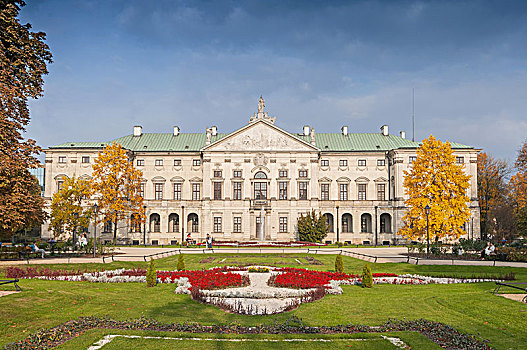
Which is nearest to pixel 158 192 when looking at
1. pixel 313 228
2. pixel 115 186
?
pixel 115 186

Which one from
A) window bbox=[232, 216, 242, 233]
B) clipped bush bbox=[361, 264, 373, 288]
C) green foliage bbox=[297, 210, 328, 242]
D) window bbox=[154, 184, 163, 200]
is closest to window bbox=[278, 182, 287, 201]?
green foliage bbox=[297, 210, 328, 242]

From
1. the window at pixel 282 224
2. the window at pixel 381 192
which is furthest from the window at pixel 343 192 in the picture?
the window at pixel 282 224

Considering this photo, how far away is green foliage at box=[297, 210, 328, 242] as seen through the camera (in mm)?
55750

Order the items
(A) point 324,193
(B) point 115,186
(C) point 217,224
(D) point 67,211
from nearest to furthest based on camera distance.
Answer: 1. (D) point 67,211
2. (B) point 115,186
3. (C) point 217,224
4. (A) point 324,193

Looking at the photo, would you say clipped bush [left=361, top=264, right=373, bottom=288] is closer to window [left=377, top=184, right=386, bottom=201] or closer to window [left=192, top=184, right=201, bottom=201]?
window [left=377, top=184, right=386, bottom=201]

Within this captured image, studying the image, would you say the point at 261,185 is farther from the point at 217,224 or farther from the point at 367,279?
the point at 367,279

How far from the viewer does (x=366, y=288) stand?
1973 cm

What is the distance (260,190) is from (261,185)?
2.54 feet

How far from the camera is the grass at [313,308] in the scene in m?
12.4

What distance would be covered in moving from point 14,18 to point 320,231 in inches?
1649

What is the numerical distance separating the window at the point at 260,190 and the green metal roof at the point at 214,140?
1080 cm

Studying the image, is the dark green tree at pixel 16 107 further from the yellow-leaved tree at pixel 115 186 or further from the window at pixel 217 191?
the window at pixel 217 191

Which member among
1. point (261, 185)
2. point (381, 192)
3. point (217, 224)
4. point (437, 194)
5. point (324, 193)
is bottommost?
point (217, 224)

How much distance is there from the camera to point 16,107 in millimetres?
25906
